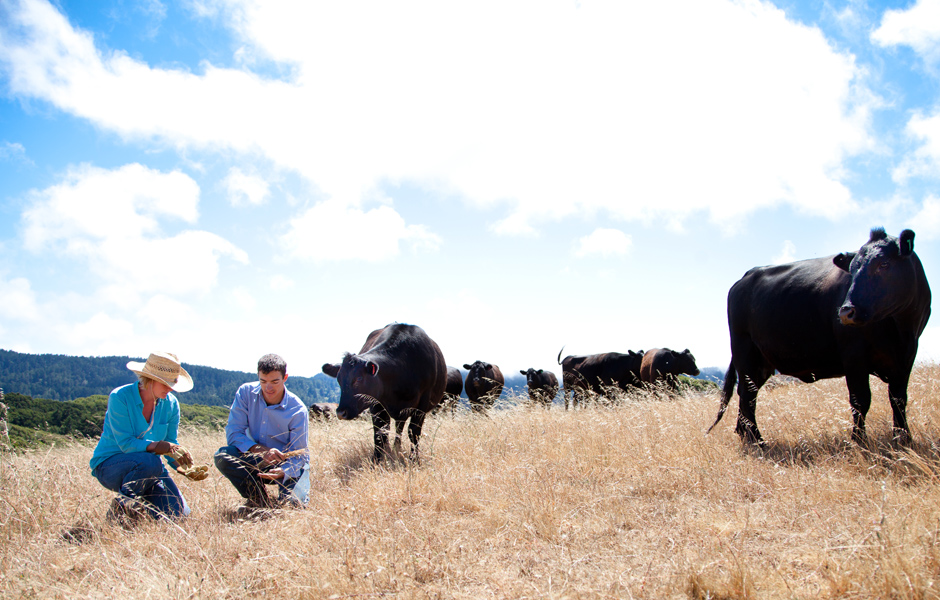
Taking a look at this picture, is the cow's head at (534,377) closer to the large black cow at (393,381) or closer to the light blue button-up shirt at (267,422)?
the large black cow at (393,381)

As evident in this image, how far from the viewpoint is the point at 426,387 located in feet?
26.2

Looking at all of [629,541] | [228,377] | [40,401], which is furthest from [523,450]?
[228,377]

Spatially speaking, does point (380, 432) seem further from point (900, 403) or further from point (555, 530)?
point (900, 403)

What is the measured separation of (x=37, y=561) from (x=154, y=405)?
1.76 meters

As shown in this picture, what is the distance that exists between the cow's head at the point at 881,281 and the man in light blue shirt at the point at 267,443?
216 inches

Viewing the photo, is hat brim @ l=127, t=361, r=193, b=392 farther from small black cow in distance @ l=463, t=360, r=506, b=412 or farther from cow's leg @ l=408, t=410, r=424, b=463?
small black cow in distance @ l=463, t=360, r=506, b=412

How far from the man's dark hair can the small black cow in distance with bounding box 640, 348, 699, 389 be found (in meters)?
16.6

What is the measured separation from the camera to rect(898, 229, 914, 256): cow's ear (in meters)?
4.84

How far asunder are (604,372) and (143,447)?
1915cm

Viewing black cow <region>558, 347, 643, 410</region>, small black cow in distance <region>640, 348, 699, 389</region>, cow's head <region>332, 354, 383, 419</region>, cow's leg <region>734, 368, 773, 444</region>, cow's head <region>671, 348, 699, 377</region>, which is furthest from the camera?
black cow <region>558, 347, 643, 410</region>

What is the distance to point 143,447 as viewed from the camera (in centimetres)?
499

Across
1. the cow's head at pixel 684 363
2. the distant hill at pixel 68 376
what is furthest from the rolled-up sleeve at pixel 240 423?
the distant hill at pixel 68 376

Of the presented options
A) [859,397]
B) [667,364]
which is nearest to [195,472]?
[859,397]

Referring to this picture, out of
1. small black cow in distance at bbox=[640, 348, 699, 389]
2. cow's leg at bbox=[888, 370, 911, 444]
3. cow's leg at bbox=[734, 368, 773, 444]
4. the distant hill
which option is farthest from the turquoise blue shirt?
the distant hill
